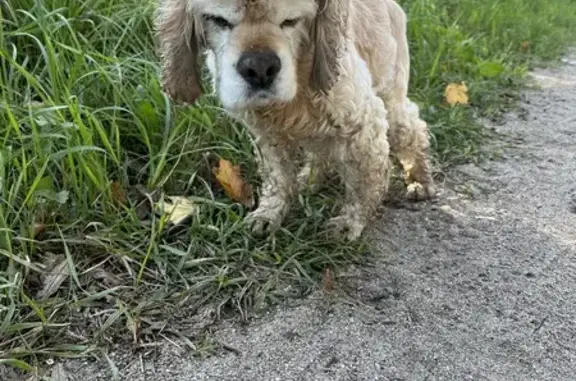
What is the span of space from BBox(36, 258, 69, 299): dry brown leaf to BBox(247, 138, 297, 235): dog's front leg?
0.79 meters

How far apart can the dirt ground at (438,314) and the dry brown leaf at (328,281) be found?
60mm

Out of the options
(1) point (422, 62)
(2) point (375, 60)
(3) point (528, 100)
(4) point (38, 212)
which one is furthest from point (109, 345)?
(3) point (528, 100)

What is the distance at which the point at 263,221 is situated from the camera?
292 cm

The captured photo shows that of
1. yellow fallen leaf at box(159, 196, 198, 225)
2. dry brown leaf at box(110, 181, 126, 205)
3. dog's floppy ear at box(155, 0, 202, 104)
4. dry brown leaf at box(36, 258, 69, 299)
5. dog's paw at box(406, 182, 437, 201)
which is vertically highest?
dog's floppy ear at box(155, 0, 202, 104)

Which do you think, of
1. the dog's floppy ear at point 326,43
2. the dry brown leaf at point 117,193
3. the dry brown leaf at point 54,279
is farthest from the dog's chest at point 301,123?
the dry brown leaf at point 54,279

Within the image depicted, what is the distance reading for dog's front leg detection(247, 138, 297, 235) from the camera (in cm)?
295

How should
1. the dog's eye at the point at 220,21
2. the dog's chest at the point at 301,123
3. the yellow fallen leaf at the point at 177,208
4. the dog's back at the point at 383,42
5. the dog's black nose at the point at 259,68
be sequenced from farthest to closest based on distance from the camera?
the dog's back at the point at 383,42, the yellow fallen leaf at the point at 177,208, the dog's chest at the point at 301,123, the dog's eye at the point at 220,21, the dog's black nose at the point at 259,68

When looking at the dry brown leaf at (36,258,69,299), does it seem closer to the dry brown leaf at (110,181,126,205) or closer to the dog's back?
the dry brown leaf at (110,181,126,205)

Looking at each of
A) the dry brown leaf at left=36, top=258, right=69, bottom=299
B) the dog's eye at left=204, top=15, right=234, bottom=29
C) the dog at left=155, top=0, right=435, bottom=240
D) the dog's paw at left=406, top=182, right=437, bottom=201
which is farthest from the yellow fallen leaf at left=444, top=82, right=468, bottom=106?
the dry brown leaf at left=36, top=258, right=69, bottom=299

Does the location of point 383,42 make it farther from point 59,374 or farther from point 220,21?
point 59,374

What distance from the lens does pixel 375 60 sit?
10.3 ft

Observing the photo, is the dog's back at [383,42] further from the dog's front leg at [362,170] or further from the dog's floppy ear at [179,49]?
the dog's floppy ear at [179,49]

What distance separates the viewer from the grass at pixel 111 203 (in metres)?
2.38

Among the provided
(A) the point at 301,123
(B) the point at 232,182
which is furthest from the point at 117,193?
(A) the point at 301,123
